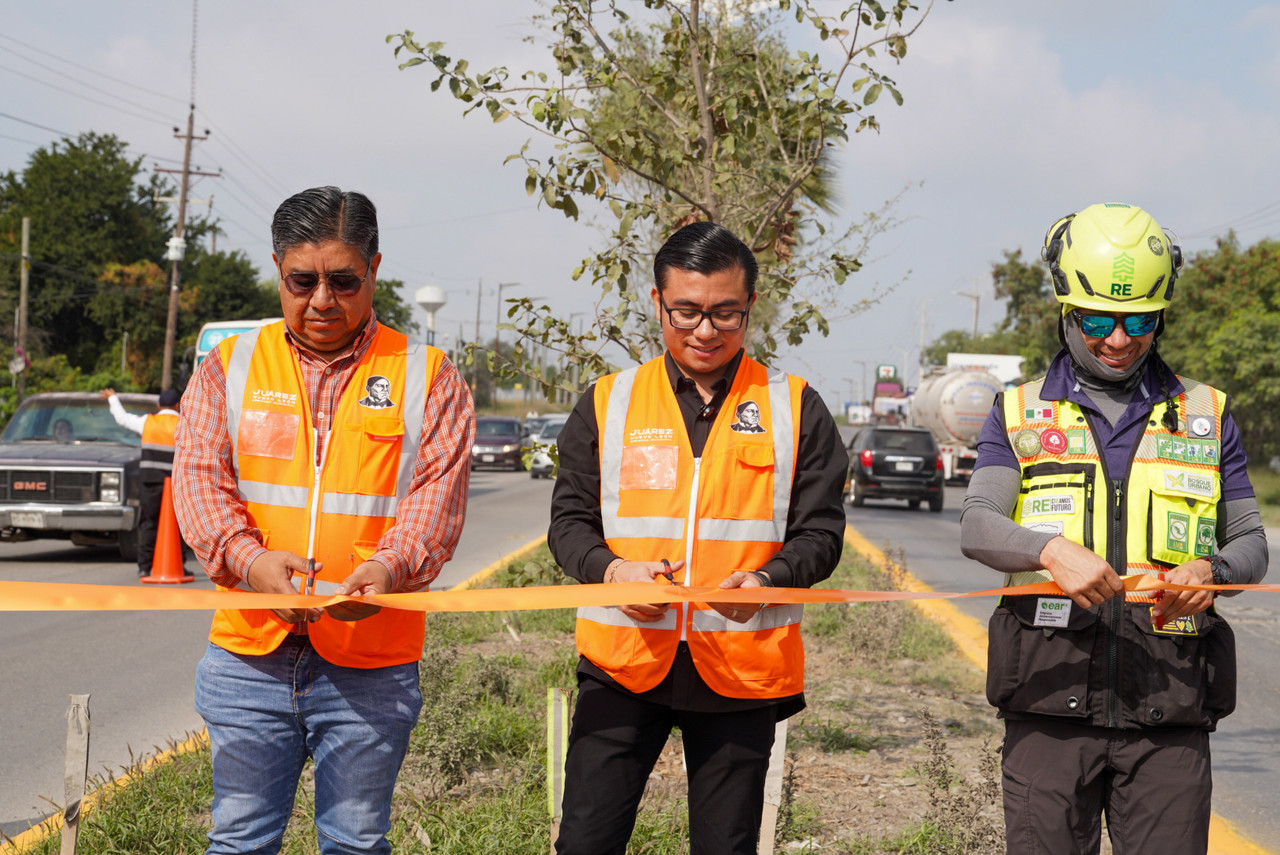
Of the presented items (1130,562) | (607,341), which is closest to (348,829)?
(1130,562)

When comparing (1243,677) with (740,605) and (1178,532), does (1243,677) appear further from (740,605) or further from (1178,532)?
(740,605)

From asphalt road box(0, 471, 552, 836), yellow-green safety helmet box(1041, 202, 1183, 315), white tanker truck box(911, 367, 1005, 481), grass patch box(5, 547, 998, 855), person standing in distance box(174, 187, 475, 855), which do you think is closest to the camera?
person standing in distance box(174, 187, 475, 855)

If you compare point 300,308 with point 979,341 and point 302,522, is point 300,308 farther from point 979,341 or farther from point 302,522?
point 979,341

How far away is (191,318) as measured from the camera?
193 ft

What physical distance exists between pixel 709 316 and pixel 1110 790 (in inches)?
56.9

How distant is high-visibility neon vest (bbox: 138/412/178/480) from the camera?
1158 centimetres

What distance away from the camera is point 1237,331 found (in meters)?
28.6

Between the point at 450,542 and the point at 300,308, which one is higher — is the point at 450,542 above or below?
below

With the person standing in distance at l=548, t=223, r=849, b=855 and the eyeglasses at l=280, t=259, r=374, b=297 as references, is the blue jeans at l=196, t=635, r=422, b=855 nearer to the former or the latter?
the person standing in distance at l=548, t=223, r=849, b=855

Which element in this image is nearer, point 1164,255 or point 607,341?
point 1164,255

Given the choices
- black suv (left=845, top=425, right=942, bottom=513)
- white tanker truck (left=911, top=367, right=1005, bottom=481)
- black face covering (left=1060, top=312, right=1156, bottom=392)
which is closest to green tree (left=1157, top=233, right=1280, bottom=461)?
white tanker truck (left=911, top=367, right=1005, bottom=481)

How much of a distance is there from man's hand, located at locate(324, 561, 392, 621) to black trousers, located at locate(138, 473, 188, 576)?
30.8ft

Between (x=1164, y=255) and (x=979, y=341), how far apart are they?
97.6 metres

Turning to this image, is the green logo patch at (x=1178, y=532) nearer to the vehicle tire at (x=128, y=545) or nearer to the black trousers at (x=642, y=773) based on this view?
the black trousers at (x=642, y=773)
